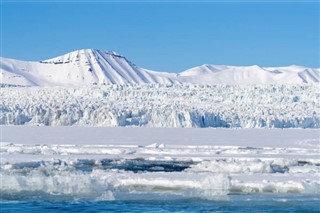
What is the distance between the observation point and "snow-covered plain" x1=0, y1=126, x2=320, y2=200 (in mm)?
10125

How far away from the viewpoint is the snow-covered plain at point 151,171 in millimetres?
10125

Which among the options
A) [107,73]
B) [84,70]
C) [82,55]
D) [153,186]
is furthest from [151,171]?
[82,55]

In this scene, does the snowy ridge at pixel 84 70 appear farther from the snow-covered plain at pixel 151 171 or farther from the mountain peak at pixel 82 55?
the snow-covered plain at pixel 151 171

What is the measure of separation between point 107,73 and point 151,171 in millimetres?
106985

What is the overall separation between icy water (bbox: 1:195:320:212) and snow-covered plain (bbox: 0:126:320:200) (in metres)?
0.36

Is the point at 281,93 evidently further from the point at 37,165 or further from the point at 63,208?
the point at 63,208

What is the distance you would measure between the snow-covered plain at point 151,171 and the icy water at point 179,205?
0.36 meters

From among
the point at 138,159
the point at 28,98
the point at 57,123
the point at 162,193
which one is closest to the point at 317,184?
the point at 162,193

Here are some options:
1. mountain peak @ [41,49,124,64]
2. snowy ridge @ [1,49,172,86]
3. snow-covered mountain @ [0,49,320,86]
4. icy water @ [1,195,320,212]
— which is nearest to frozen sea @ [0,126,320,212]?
icy water @ [1,195,320,212]

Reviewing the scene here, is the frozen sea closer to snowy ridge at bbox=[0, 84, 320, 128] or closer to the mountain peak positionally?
snowy ridge at bbox=[0, 84, 320, 128]

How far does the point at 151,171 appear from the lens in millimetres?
12766

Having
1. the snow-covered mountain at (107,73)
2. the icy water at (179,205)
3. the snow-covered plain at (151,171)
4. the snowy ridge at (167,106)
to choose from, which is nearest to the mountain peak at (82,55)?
the snow-covered mountain at (107,73)

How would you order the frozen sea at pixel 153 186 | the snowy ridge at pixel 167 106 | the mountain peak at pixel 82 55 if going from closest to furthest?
the frozen sea at pixel 153 186 < the snowy ridge at pixel 167 106 < the mountain peak at pixel 82 55

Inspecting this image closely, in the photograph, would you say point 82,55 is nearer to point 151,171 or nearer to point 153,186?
point 151,171
